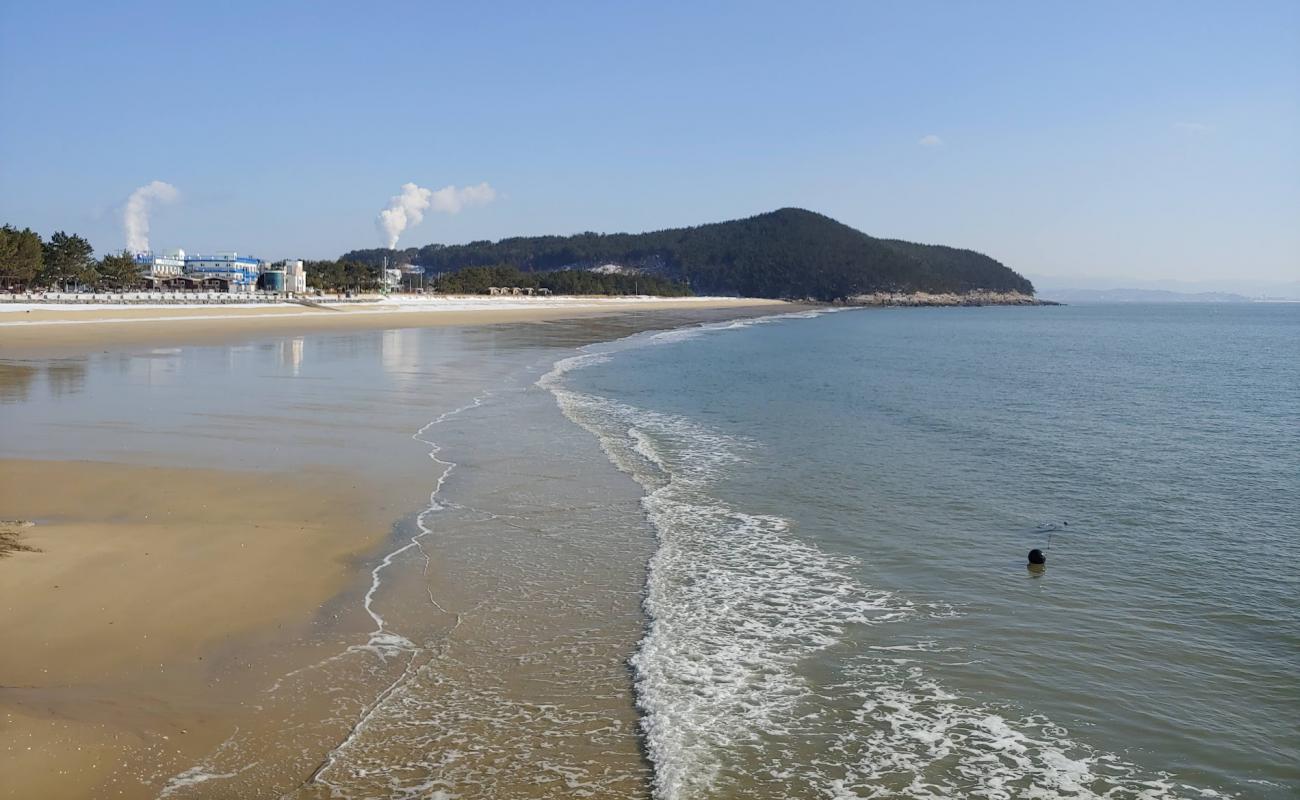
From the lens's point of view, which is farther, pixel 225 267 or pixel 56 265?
pixel 225 267

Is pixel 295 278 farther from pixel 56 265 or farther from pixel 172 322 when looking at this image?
pixel 172 322

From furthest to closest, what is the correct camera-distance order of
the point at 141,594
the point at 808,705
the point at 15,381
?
1. the point at 15,381
2. the point at 141,594
3. the point at 808,705

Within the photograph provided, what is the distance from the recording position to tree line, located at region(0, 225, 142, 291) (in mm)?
67688

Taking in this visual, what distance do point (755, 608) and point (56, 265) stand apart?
8788 cm

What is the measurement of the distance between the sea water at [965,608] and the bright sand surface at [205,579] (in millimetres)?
878

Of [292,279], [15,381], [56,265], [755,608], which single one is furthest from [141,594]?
[292,279]

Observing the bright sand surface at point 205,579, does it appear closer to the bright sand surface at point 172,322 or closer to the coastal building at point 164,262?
the bright sand surface at point 172,322

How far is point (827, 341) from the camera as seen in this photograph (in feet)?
204

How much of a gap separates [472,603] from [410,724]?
7.69 feet

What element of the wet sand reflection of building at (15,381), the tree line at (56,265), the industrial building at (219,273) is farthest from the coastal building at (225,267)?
the wet sand reflection of building at (15,381)

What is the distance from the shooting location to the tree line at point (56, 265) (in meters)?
67.7

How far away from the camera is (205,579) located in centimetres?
826

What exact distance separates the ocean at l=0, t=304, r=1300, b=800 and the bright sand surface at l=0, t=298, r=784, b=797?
0.06 meters

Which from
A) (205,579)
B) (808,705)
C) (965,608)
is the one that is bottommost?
(808,705)
